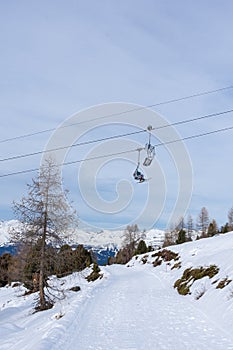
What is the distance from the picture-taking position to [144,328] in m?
9.91

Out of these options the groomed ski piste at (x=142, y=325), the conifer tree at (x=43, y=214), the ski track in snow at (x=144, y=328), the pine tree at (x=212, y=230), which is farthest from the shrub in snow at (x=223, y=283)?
the pine tree at (x=212, y=230)

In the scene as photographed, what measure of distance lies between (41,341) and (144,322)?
Result: 384 cm

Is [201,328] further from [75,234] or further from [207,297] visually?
[75,234]

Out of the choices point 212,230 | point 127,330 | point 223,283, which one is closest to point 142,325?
point 127,330

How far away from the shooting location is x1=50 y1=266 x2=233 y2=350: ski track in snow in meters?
7.99

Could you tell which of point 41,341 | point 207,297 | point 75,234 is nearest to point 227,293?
point 207,297

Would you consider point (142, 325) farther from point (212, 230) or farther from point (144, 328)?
point (212, 230)

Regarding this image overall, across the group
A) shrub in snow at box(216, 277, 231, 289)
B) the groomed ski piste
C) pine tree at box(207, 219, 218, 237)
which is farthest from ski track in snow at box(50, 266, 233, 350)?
pine tree at box(207, 219, 218, 237)

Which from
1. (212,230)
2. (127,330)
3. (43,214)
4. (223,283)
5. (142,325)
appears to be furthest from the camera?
(212,230)

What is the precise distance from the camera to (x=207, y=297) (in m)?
13.9

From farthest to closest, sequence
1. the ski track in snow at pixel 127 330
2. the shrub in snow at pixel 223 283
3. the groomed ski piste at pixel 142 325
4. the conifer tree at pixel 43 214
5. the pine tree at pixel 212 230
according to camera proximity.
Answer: the pine tree at pixel 212 230 → the conifer tree at pixel 43 214 → the shrub in snow at pixel 223 283 → the groomed ski piste at pixel 142 325 → the ski track in snow at pixel 127 330

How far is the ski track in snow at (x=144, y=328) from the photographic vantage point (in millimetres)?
7988

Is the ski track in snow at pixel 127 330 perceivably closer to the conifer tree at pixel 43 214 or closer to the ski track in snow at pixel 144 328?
the ski track in snow at pixel 144 328

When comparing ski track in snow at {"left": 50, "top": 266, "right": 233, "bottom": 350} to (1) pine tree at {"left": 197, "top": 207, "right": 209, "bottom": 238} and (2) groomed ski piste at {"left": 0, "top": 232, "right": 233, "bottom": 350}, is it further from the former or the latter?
(1) pine tree at {"left": 197, "top": 207, "right": 209, "bottom": 238}
